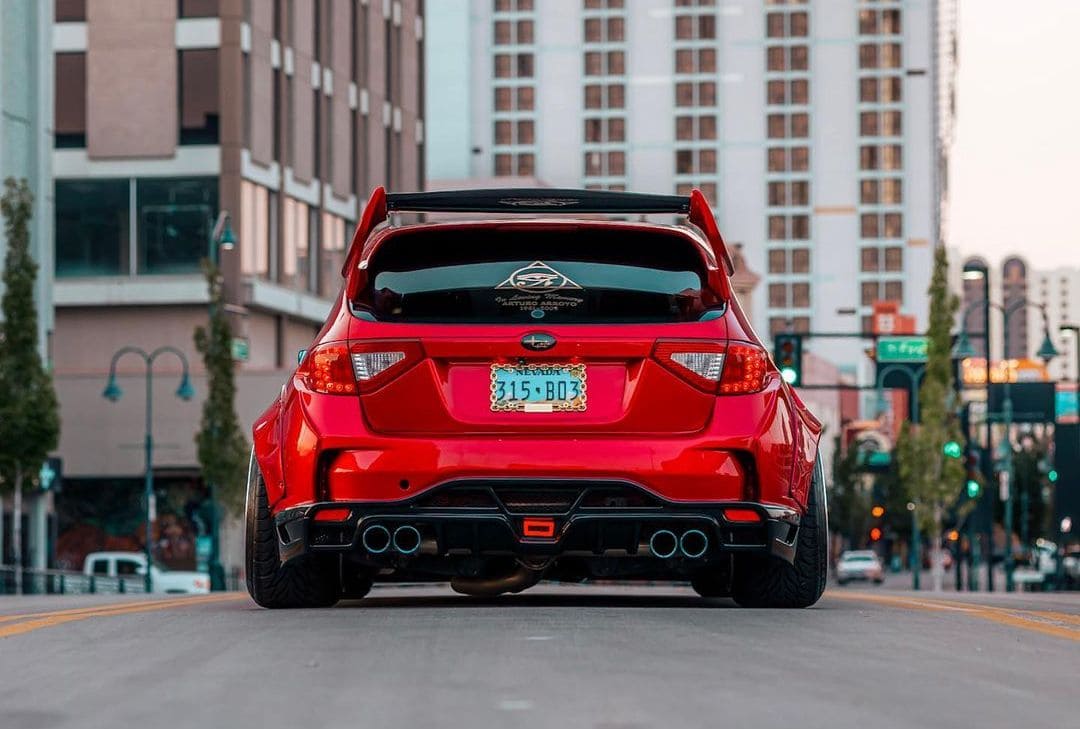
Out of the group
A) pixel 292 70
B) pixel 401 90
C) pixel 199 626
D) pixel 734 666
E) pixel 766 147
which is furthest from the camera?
pixel 766 147

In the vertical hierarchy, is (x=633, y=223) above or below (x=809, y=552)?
above

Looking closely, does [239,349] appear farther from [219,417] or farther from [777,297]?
[777,297]

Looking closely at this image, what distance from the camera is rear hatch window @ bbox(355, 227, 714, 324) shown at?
929 cm

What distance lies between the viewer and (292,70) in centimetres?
6212

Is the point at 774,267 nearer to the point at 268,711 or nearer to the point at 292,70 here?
the point at 292,70

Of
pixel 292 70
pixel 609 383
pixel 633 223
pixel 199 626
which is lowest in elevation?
pixel 199 626

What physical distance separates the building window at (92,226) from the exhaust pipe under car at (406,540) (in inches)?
2007

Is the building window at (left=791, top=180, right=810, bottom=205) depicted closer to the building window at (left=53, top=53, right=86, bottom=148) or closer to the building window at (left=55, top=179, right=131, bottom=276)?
the building window at (left=53, top=53, right=86, bottom=148)

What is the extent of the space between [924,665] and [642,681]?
120 centimetres

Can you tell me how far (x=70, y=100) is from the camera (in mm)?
59594

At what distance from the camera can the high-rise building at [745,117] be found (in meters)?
152

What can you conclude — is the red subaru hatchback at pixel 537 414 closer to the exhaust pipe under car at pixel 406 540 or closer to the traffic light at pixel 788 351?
the exhaust pipe under car at pixel 406 540

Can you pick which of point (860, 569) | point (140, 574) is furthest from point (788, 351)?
point (860, 569)

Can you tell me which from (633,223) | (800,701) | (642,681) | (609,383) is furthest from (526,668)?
(633,223)
